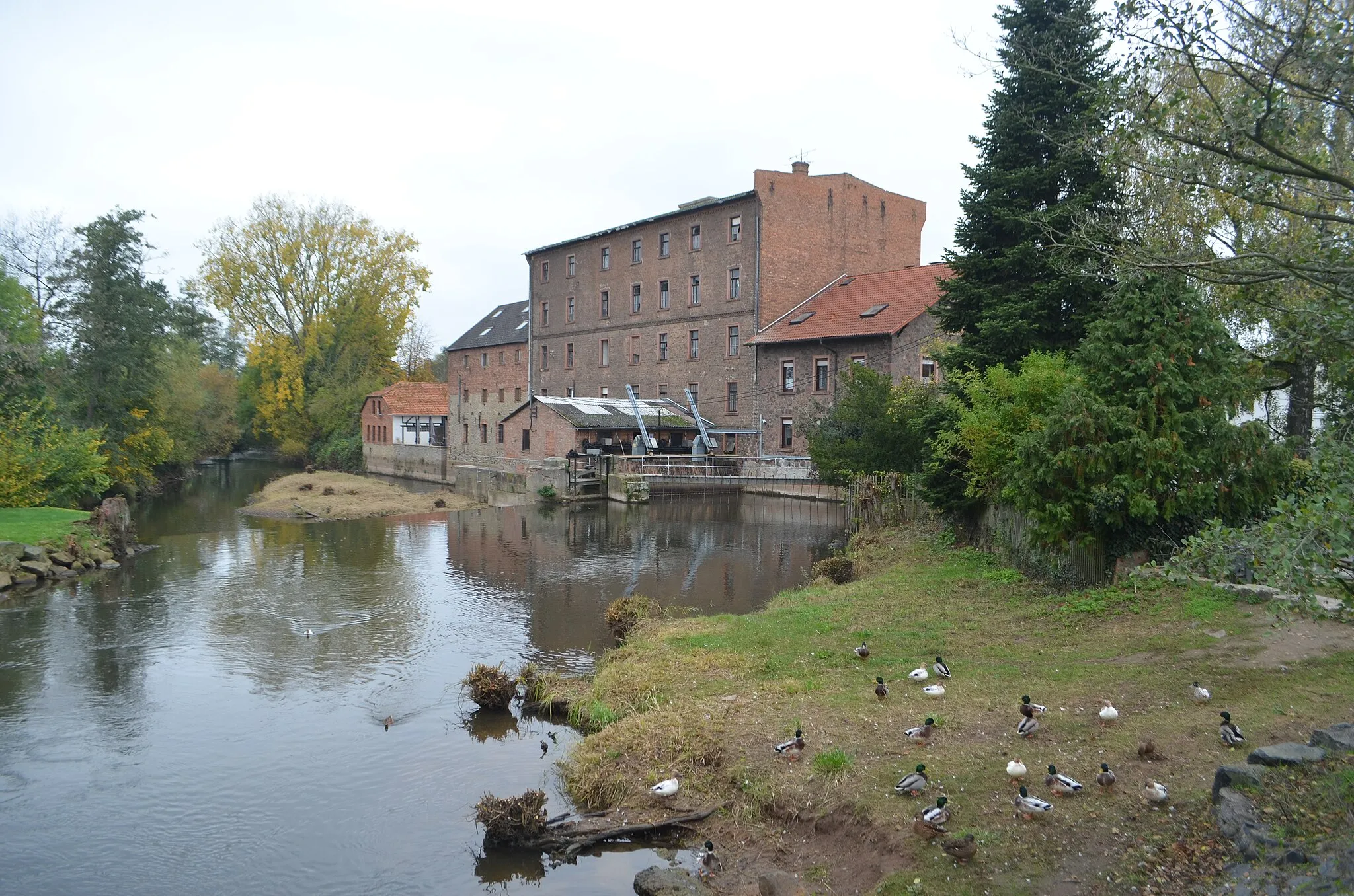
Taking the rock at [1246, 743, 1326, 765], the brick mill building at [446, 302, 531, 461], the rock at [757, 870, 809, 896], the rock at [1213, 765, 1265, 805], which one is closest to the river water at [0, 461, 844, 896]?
the rock at [757, 870, 809, 896]

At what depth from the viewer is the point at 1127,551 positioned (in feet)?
41.7

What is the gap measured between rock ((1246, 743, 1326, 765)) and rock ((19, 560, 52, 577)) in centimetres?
2422

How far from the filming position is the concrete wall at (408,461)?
51.8 metres

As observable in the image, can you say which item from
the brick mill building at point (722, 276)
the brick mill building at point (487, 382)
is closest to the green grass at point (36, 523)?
the brick mill building at point (487, 382)

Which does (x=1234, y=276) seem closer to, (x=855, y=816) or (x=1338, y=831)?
(x=1338, y=831)

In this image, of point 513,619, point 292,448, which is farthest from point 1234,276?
point 292,448

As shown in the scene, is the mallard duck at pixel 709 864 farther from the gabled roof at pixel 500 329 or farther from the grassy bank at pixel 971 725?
the gabled roof at pixel 500 329

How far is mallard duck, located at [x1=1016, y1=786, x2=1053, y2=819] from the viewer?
673 centimetres

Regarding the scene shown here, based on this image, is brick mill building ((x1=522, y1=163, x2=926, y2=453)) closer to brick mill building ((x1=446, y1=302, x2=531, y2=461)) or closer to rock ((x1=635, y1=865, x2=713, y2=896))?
brick mill building ((x1=446, y1=302, x2=531, y2=461))

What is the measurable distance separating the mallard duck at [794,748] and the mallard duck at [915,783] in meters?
1.26

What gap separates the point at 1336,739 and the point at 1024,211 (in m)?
14.1

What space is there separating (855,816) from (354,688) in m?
8.72

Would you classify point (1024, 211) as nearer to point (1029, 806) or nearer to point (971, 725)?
point (971, 725)

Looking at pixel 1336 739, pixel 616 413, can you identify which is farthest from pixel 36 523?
pixel 1336 739
